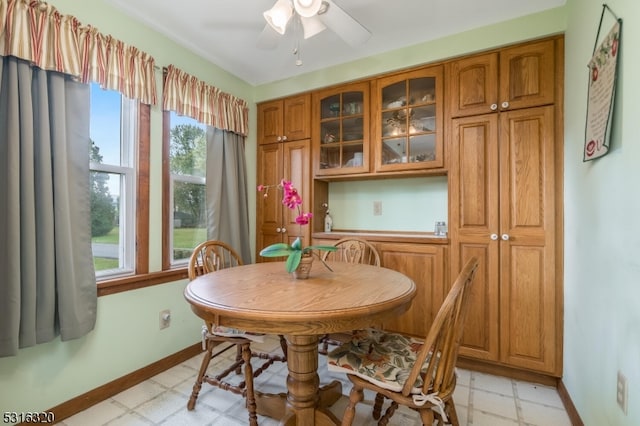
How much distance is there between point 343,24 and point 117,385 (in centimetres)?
254

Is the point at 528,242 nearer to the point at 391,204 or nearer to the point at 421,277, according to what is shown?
the point at 421,277

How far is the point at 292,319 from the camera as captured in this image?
99 cm

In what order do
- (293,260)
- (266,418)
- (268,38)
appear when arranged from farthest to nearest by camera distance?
(268,38)
(266,418)
(293,260)

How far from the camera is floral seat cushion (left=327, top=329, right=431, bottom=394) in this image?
1146 millimetres

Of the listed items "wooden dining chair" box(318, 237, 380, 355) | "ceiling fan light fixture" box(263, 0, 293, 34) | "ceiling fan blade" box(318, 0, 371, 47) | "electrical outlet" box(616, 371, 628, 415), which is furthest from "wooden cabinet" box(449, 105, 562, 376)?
"ceiling fan light fixture" box(263, 0, 293, 34)

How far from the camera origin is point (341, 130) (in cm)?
272

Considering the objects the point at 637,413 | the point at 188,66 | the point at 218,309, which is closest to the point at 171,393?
the point at 218,309

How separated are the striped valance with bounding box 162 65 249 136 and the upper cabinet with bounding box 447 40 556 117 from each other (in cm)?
185

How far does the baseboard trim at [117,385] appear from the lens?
5.37ft

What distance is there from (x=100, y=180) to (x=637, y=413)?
2.76 metres

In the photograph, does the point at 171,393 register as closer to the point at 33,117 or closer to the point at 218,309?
the point at 218,309

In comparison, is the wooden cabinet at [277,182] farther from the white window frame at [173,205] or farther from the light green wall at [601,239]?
the light green wall at [601,239]

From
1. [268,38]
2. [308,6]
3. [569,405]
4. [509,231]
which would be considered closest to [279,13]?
[308,6]

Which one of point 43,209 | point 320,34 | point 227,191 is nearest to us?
point 43,209
